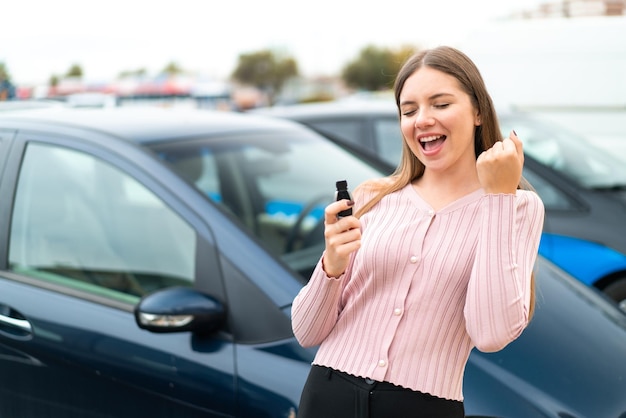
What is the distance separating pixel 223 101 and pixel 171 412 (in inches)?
1697

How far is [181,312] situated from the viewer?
2.25 metres

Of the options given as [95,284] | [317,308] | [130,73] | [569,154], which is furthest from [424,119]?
[130,73]

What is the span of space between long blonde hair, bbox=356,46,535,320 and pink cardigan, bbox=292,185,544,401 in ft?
0.23

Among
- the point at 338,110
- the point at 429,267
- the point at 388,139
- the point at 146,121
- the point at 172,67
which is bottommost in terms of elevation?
the point at 172,67

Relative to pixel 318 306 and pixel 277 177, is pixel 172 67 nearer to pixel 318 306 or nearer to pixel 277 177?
pixel 277 177

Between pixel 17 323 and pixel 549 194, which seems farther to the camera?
pixel 549 194

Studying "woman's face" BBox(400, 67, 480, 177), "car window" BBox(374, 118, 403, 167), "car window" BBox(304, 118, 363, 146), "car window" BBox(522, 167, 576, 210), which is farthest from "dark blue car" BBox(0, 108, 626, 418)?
"car window" BBox(304, 118, 363, 146)

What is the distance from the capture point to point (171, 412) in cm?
232

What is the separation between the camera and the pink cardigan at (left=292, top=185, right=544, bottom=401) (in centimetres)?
155

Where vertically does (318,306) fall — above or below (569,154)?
above

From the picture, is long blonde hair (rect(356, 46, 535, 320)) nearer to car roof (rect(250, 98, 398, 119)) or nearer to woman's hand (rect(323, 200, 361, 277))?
woman's hand (rect(323, 200, 361, 277))

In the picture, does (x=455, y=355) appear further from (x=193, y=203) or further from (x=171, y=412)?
(x=193, y=203)

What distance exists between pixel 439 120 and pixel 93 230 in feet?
6.01

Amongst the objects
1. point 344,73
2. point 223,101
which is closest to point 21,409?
point 223,101
